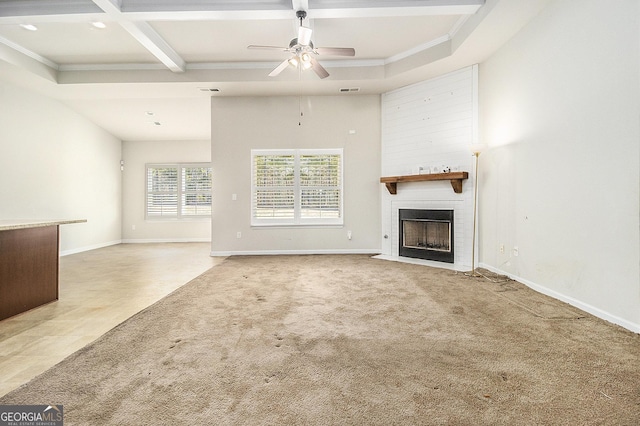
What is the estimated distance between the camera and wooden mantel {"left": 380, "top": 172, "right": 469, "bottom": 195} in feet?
15.8

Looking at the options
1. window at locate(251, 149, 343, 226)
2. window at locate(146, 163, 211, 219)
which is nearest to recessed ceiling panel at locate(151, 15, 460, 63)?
window at locate(251, 149, 343, 226)

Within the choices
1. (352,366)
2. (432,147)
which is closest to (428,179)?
(432,147)

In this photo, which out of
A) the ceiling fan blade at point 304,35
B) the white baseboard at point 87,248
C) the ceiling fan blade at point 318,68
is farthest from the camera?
the white baseboard at point 87,248

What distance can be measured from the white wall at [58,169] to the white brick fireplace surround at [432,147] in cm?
639

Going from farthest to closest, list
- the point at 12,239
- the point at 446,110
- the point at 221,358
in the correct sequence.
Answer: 1. the point at 446,110
2. the point at 12,239
3. the point at 221,358

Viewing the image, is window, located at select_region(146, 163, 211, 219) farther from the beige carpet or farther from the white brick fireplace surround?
the beige carpet

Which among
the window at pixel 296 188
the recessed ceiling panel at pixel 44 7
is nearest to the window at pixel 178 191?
the window at pixel 296 188

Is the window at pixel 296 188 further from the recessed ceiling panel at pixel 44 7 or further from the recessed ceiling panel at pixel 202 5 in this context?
the recessed ceiling panel at pixel 44 7

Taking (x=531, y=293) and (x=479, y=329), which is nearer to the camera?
(x=479, y=329)

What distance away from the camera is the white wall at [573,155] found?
2.48m

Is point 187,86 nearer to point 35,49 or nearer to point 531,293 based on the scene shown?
point 35,49

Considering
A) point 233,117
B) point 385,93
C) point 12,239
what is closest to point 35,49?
point 233,117

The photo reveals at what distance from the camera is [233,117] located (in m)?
6.11

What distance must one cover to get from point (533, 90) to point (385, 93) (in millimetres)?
2792
